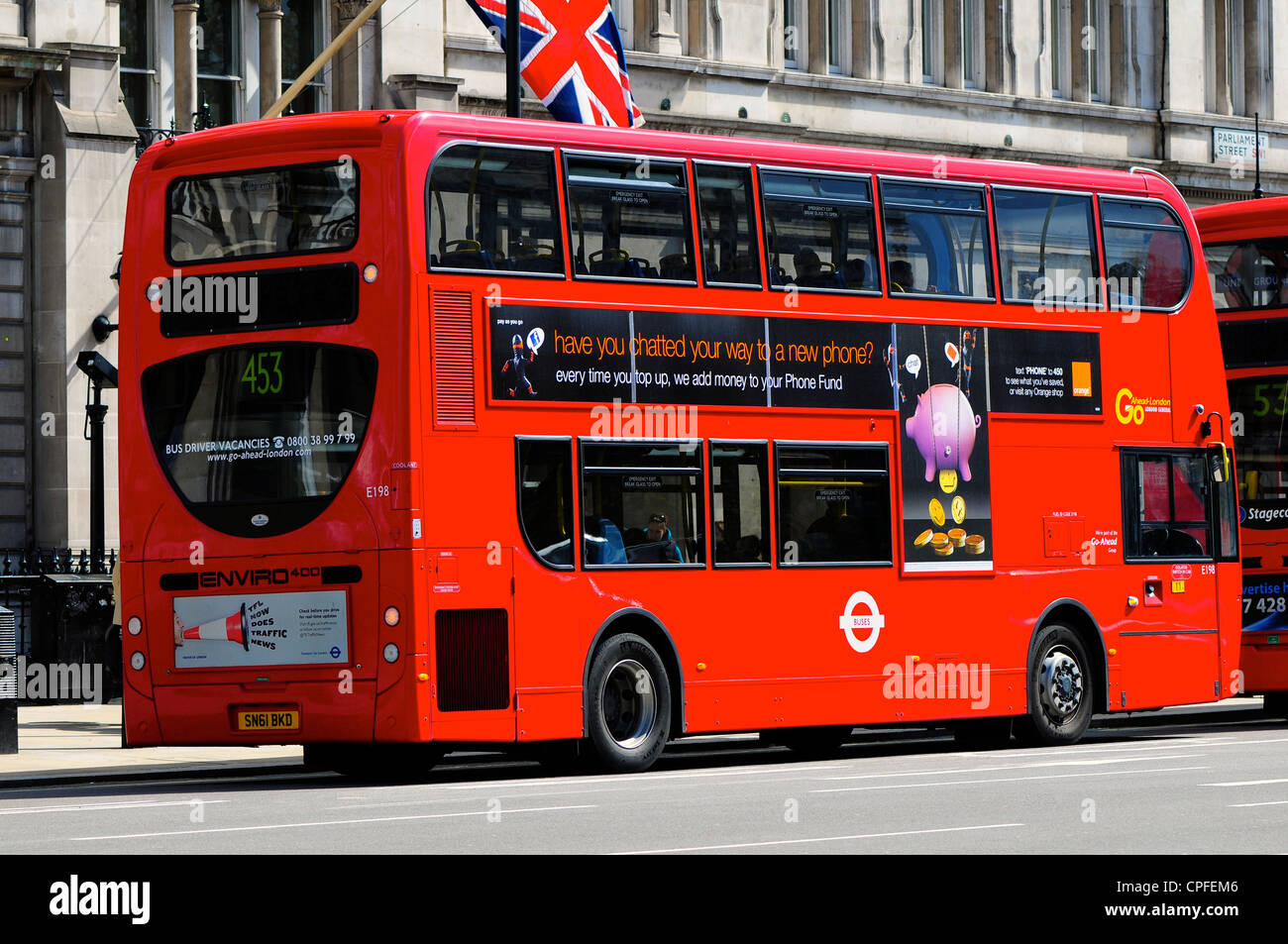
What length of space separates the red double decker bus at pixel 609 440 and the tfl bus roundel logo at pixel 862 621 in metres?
0.03

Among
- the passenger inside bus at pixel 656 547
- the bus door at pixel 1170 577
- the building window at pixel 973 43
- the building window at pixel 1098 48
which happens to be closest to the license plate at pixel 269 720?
the passenger inside bus at pixel 656 547

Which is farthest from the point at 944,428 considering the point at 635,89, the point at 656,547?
the point at 635,89

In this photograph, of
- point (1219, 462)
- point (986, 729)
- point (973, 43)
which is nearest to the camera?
point (986, 729)

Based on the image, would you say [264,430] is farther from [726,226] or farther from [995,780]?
[995,780]

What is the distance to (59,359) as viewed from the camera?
30.8m

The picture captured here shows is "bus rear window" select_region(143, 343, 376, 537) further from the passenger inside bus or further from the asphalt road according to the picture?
the passenger inside bus

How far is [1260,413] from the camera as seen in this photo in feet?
77.6

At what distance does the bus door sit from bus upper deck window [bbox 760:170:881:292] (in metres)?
3.67

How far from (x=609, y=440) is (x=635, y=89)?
19617 mm

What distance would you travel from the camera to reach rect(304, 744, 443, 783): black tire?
59.5 ft

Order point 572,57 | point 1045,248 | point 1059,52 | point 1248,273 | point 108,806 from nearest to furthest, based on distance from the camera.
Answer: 1. point 108,806
2. point 1045,248
3. point 1248,273
4. point 572,57
5. point 1059,52

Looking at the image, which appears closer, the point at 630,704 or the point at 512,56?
the point at 630,704

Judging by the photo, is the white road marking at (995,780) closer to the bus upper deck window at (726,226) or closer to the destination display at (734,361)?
the destination display at (734,361)
